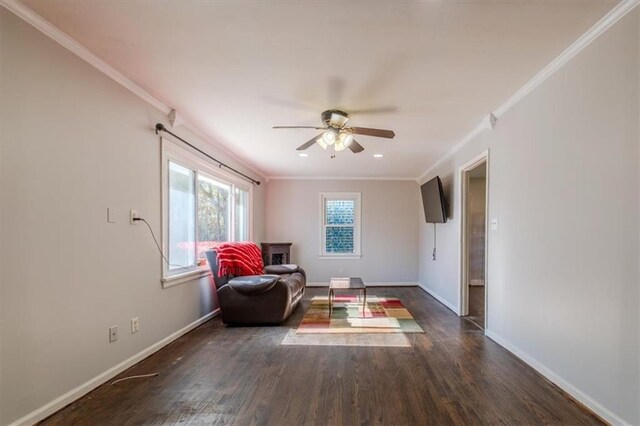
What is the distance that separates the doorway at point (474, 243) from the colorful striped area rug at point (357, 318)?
841mm

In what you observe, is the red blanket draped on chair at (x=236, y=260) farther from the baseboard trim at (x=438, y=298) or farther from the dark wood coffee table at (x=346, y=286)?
the baseboard trim at (x=438, y=298)

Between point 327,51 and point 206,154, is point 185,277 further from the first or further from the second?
point 327,51

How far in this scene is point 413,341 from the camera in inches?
123

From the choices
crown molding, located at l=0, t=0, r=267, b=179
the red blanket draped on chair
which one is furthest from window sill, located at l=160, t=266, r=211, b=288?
crown molding, located at l=0, t=0, r=267, b=179

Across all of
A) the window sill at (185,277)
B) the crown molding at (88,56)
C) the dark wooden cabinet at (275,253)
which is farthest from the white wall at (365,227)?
the crown molding at (88,56)

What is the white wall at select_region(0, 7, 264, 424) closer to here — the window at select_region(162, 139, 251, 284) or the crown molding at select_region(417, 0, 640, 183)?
the window at select_region(162, 139, 251, 284)

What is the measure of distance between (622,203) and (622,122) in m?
0.44

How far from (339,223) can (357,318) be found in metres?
2.85

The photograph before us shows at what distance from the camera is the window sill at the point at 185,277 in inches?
120

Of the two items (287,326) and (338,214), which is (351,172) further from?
(287,326)

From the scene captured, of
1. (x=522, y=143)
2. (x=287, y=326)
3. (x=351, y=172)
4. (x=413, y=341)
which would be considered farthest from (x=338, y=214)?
(x=522, y=143)

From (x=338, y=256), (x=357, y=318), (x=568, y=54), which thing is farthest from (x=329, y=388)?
(x=338, y=256)

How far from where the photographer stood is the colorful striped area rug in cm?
352

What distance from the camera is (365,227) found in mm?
6531
